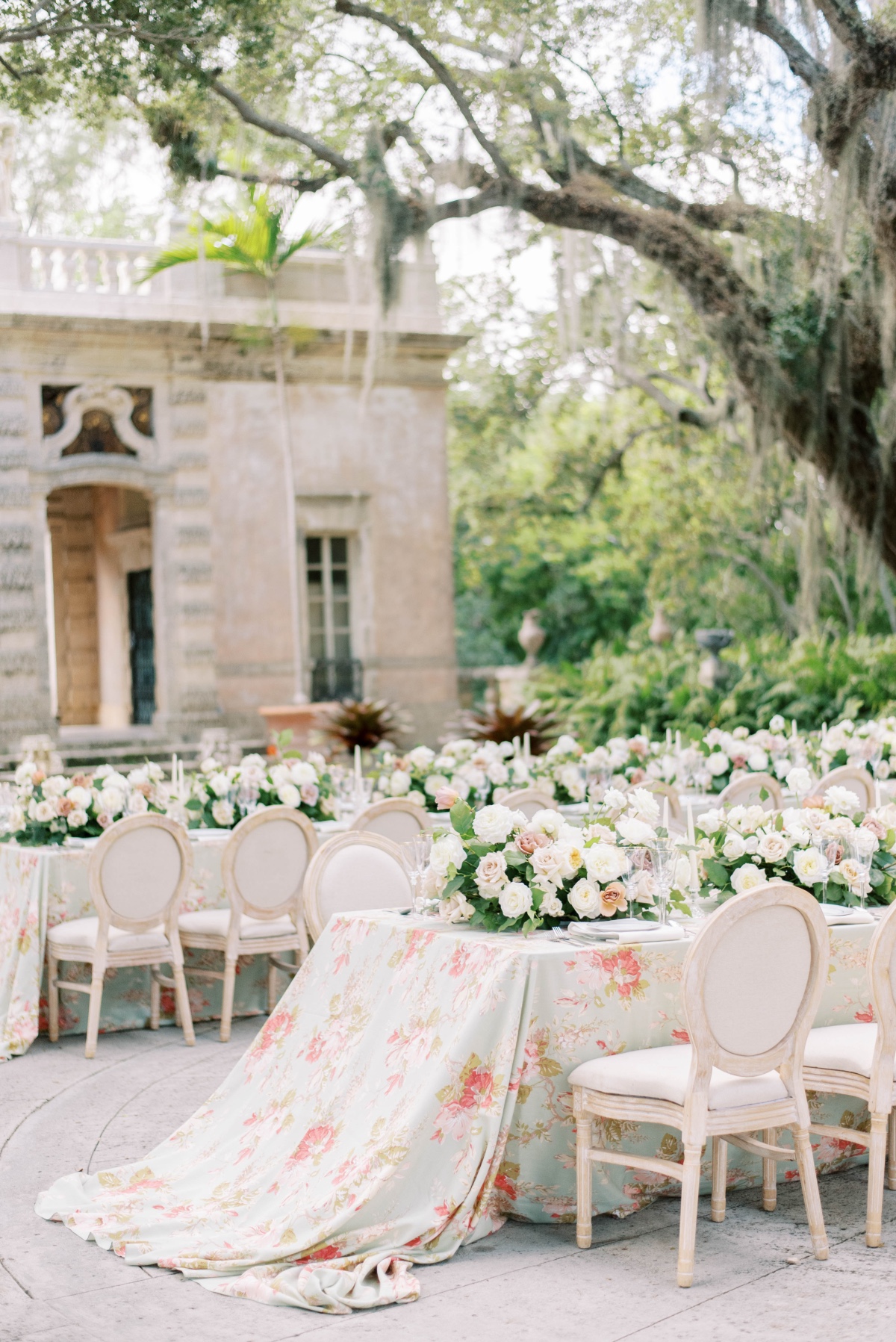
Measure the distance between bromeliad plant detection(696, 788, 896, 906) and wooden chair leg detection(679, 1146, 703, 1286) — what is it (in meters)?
0.91

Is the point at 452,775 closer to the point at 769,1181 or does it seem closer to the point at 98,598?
the point at 769,1181

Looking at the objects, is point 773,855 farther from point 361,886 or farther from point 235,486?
point 235,486

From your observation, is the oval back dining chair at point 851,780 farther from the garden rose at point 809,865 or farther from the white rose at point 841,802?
Answer: the garden rose at point 809,865

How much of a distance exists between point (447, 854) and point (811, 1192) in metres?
1.26

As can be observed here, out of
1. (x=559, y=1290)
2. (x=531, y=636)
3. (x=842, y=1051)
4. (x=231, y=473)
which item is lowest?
(x=559, y=1290)

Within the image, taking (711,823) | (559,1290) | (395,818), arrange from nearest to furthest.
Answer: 1. (559,1290)
2. (711,823)
3. (395,818)

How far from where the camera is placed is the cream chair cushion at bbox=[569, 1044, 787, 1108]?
12.4 feet

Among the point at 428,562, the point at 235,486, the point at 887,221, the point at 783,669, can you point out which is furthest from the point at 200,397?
the point at 887,221

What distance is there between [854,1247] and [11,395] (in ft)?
43.7

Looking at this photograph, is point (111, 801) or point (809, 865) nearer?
point (809, 865)

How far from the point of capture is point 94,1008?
653 centimetres

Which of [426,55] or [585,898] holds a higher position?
[426,55]

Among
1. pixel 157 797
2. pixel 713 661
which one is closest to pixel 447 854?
pixel 157 797

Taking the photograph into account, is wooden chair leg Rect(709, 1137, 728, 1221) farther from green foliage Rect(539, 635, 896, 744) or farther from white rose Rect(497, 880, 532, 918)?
green foliage Rect(539, 635, 896, 744)
